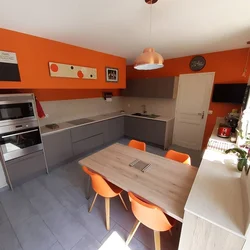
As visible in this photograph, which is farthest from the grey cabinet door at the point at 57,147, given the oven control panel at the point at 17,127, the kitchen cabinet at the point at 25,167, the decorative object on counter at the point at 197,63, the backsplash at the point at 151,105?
the decorative object on counter at the point at 197,63

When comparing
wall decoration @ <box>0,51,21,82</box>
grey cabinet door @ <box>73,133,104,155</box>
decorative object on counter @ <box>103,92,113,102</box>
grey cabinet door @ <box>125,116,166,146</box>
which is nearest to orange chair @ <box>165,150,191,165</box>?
grey cabinet door @ <box>125,116,166,146</box>

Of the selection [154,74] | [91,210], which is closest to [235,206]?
[91,210]

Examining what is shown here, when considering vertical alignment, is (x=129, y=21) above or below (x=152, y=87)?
above

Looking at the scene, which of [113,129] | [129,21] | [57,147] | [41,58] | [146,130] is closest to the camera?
[129,21]

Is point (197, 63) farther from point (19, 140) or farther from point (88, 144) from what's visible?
point (19, 140)

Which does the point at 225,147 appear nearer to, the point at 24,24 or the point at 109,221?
the point at 109,221

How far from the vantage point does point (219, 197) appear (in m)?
1.05

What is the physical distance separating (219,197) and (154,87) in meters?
3.22

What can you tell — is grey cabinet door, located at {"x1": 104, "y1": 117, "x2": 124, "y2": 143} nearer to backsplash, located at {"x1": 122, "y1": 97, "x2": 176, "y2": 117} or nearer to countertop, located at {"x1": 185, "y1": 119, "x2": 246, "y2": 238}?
backsplash, located at {"x1": 122, "y1": 97, "x2": 176, "y2": 117}

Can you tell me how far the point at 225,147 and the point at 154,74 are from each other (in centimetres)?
285

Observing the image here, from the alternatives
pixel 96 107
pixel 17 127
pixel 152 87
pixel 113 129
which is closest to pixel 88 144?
pixel 113 129

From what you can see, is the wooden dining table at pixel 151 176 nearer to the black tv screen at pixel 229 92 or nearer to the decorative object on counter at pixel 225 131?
the decorative object on counter at pixel 225 131

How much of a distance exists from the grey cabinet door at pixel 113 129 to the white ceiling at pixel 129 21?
2.09 meters

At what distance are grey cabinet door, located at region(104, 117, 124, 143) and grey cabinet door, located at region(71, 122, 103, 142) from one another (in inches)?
10.1
